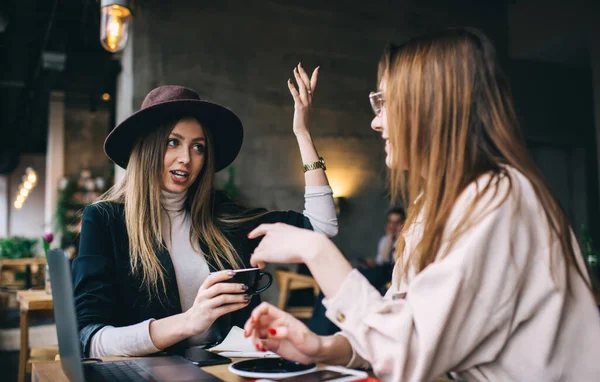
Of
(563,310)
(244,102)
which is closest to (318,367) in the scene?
(563,310)

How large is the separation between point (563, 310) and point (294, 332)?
474 mm

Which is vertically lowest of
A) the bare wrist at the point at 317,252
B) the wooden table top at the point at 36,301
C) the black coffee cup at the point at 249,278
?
the wooden table top at the point at 36,301

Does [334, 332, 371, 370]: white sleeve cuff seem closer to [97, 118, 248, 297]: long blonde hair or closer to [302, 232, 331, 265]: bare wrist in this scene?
[302, 232, 331, 265]: bare wrist

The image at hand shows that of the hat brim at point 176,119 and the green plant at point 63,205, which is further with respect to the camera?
the green plant at point 63,205

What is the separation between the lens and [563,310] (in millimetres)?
957

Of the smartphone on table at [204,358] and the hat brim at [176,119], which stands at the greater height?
the hat brim at [176,119]

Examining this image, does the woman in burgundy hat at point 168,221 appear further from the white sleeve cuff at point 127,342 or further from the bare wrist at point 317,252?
the bare wrist at point 317,252

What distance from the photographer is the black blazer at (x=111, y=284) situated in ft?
5.17

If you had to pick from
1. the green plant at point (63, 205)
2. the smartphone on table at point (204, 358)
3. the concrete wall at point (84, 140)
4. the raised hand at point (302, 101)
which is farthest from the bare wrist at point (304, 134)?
the concrete wall at point (84, 140)

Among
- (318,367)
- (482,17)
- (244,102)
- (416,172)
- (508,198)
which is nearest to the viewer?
(508,198)

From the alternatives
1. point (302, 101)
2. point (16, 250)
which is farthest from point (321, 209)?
point (16, 250)

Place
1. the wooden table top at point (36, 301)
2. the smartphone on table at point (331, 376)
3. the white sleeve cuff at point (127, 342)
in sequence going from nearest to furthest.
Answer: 1. the smartphone on table at point (331, 376)
2. the white sleeve cuff at point (127, 342)
3. the wooden table top at point (36, 301)

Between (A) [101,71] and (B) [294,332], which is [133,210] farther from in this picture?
(A) [101,71]

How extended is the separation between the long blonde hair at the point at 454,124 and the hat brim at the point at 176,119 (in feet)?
3.36
